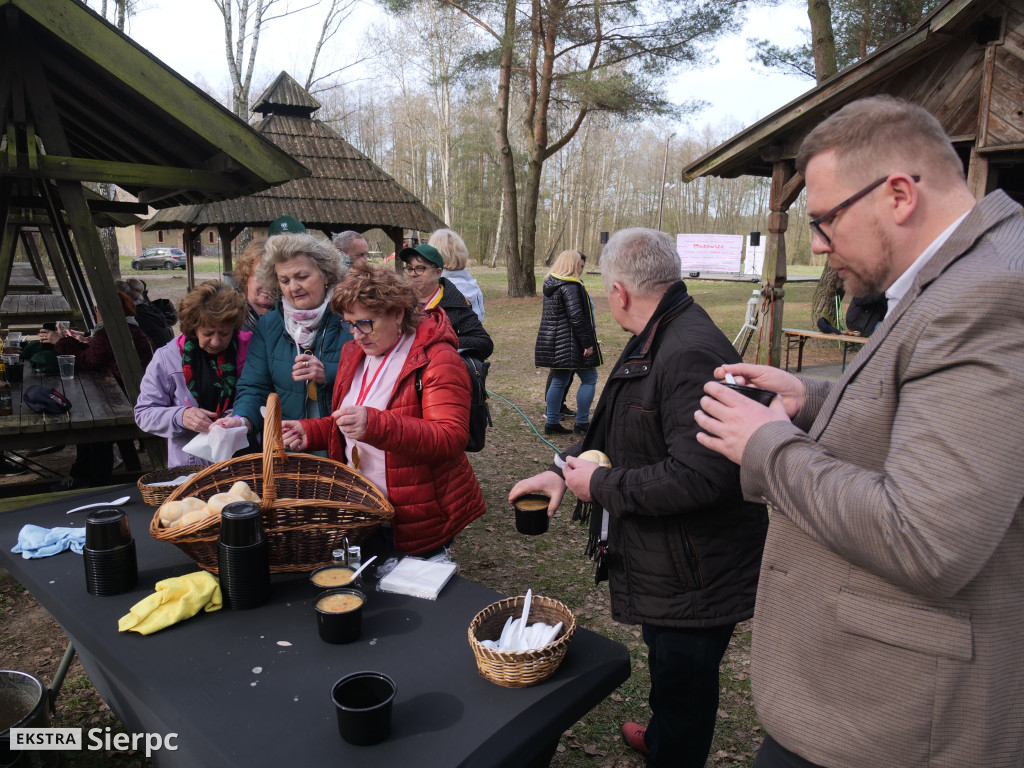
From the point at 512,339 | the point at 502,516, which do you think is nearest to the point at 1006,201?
the point at 502,516

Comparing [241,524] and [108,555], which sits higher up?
[241,524]

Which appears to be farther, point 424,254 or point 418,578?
point 424,254

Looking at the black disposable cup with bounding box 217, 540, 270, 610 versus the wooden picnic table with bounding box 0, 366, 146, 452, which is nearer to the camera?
the black disposable cup with bounding box 217, 540, 270, 610

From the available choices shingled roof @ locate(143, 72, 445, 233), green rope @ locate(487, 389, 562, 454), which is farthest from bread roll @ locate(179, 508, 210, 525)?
shingled roof @ locate(143, 72, 445, 233)

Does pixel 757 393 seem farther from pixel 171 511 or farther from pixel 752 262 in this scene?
pixel 752 262

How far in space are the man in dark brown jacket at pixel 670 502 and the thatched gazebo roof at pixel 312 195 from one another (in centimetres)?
1138

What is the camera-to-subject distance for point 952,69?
6613 millimetres

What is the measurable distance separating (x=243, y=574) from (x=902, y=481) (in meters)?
1.64

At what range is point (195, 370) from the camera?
3236mm

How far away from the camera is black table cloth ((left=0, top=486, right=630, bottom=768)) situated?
132 centimetres

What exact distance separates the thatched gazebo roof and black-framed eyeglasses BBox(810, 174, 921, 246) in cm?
1211

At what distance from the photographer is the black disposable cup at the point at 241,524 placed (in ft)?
5.83

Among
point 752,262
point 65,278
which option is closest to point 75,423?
point 65,278

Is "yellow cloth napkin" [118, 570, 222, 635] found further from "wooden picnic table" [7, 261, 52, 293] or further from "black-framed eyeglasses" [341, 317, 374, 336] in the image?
"wooden picnic table" [7, 261, 52, 293]
